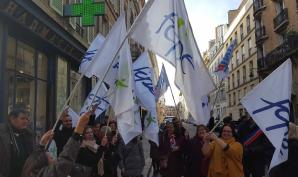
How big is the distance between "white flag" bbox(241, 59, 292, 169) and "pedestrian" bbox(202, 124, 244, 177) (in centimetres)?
75

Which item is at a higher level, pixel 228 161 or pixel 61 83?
pixel 61 83

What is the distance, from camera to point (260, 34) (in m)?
40.0

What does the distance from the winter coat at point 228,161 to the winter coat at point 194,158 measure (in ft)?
4.04

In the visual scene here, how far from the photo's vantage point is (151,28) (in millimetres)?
5496

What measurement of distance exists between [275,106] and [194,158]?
8.79 feet

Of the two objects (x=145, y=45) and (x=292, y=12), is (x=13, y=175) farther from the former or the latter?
(x=292, y=12)

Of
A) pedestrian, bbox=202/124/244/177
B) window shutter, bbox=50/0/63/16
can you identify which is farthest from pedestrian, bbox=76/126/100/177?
window shutter, bbox=50/0/63/16

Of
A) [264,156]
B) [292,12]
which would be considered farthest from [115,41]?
[292,12]

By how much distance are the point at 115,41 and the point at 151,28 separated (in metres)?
0.69

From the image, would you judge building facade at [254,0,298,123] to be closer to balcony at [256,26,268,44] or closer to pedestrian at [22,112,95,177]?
balcony at [256,26,268,44]

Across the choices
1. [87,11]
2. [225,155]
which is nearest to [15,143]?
[225,155]

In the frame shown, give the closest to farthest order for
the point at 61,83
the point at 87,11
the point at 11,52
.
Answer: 1. the point at 11,52
2. the point at 87,11
3. the point at 61,83

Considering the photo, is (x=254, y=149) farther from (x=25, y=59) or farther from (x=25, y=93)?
(x=25, y=59)

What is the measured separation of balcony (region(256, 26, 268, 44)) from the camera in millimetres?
38728
